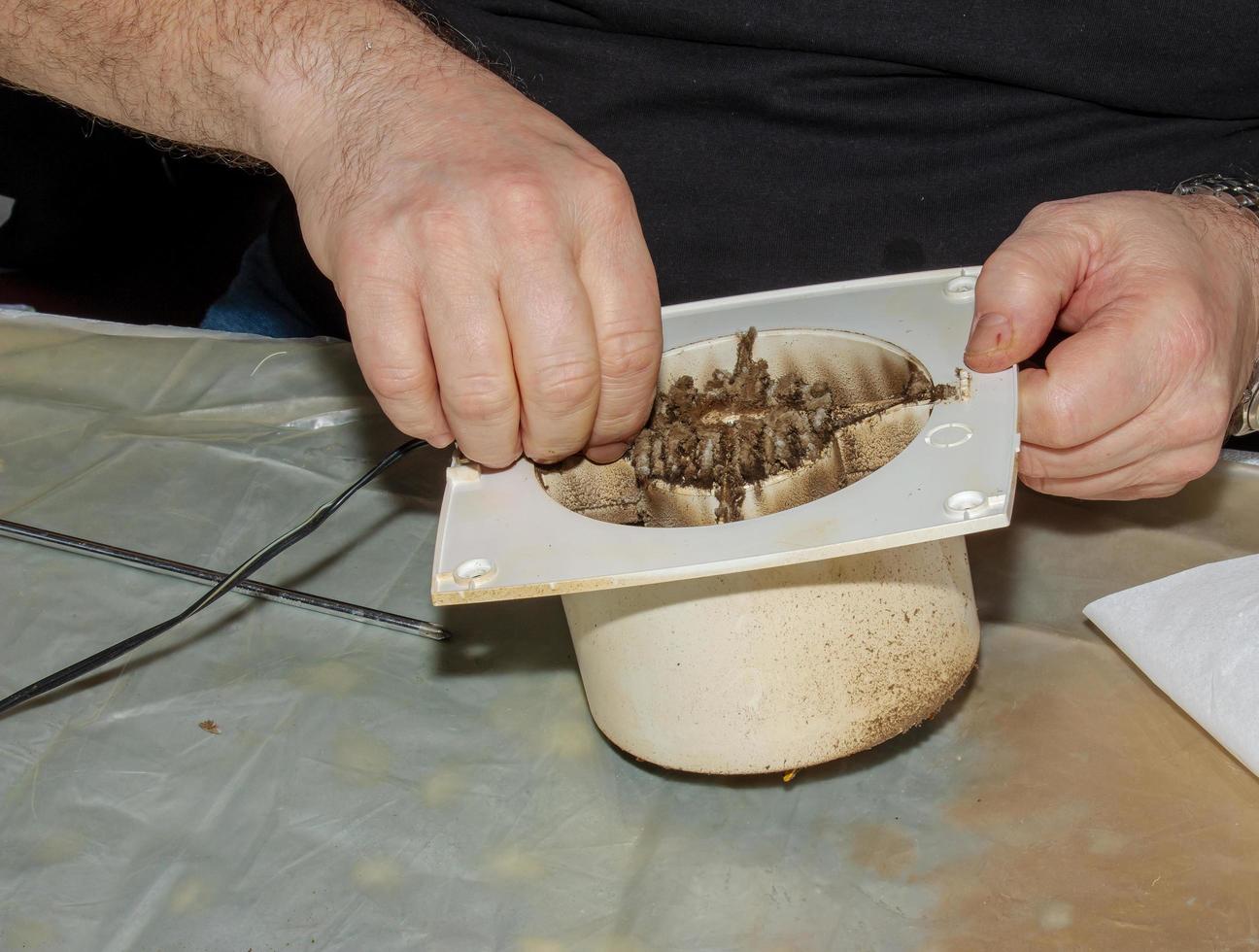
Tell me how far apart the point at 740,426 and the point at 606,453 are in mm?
74

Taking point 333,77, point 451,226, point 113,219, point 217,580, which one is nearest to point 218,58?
point 333,77

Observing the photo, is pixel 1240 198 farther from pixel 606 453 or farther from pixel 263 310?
pixel 263 310

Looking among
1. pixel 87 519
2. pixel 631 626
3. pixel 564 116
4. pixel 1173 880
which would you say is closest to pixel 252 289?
pixel 87 519

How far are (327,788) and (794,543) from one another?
1.08ft

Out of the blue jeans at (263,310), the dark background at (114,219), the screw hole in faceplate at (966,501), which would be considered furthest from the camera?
the dark background at (114,219)

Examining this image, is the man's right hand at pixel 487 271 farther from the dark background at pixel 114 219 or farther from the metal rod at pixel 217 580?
the dark background at pixel 114 219

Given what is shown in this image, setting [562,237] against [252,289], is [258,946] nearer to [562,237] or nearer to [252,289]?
[562,237]

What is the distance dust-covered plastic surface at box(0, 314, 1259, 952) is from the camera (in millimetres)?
561

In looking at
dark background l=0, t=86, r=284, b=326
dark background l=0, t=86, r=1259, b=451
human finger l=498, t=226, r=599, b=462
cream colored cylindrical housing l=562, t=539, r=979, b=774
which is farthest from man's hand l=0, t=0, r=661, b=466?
dark background l=0, t=86, r=284, b=326

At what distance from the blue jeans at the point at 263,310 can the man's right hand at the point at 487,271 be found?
47 cm

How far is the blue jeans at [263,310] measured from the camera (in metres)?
1.06

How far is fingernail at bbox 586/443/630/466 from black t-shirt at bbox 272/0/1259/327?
10.9 inches

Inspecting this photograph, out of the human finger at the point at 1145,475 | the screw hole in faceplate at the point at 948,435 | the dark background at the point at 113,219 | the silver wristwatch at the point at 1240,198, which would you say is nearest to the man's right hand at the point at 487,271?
the screw hole in faceplate at the point at 948,435

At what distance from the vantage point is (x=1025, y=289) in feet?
1.94
